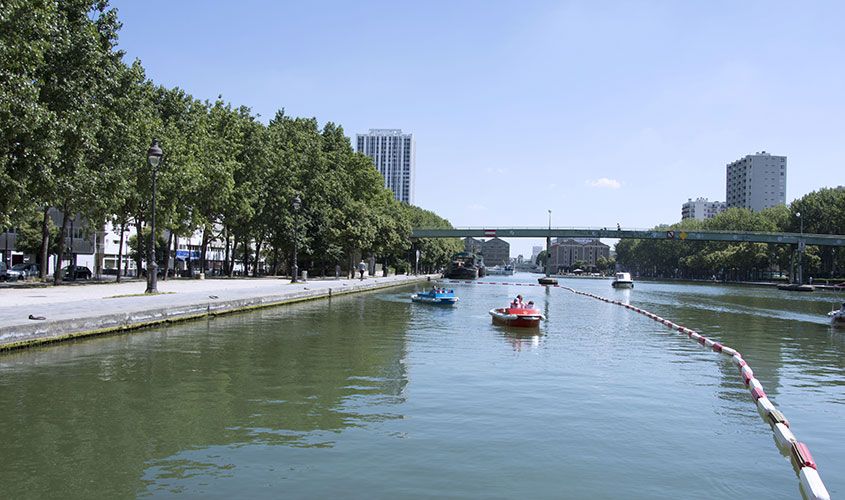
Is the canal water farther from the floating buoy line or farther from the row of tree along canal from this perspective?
the row of tree along canal

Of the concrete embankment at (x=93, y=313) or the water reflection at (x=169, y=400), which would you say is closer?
the water reflection at (x=169, y=400)

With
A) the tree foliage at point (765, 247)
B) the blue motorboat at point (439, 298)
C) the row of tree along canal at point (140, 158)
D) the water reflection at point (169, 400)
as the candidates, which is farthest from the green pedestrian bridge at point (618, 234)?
the water reflection at point (169, 400)

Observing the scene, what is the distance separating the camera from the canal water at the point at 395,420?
27.7 feet

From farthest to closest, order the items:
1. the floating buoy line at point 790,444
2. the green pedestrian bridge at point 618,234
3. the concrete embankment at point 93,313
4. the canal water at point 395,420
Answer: the green pedestrian bridge at point 618,234
the concrete embankment at point 93,313
the canal water at point 395,420
the floating buoy line at point 790,444

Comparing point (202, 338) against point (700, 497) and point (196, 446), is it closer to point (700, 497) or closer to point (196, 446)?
point (196, 446)

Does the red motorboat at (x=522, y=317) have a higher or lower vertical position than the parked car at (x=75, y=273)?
lower

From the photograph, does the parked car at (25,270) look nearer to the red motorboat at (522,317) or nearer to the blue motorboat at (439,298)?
the blue motorboat at (439,298)

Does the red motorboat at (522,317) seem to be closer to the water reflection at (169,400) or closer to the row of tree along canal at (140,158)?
the water reflection at (169,400)

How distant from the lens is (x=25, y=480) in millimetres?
7961

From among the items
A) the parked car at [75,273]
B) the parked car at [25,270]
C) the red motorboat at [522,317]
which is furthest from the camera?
the parked car at [25,270]

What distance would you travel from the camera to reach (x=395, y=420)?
11.5 m

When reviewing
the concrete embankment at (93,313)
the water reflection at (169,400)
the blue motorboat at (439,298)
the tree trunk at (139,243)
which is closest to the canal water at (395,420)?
the water reflection at (169,400)

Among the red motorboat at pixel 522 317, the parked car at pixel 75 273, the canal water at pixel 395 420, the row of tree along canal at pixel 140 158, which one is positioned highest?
the row of tree along canal at pixel 140 158

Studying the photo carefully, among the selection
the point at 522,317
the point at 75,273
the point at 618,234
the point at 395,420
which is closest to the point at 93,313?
the point at 395,420
